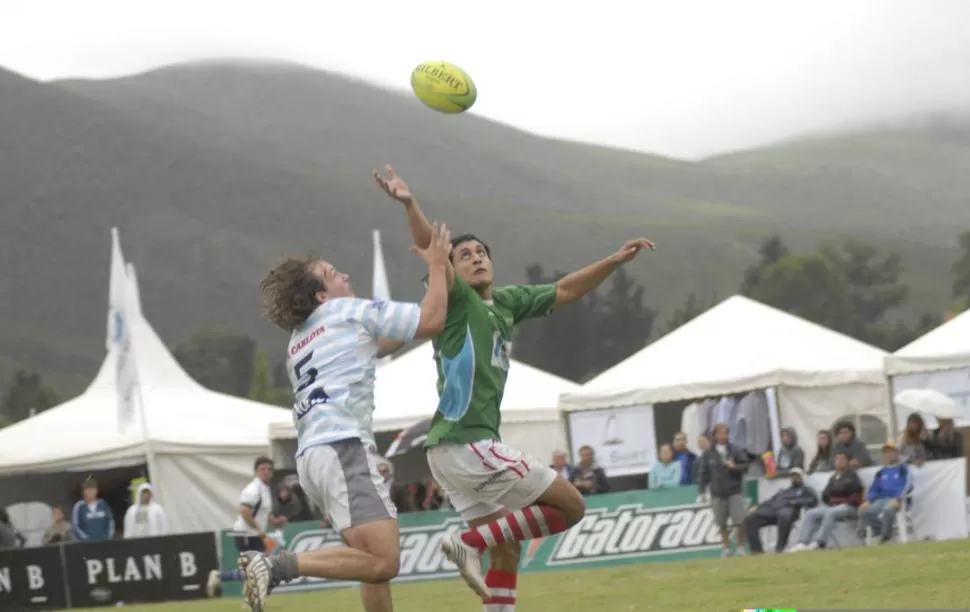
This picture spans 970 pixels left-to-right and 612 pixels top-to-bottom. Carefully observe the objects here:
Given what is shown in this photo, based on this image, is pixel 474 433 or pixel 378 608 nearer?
pixel 378 608

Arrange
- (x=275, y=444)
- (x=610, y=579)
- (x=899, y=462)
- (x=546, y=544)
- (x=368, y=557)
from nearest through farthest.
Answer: (x=368, y=557) < (x=610, y=579) < (x=899, y=462) < (x=546, y=544) < (x=275, y=444)

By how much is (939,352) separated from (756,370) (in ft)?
10.9

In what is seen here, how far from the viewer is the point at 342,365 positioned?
26.9ft

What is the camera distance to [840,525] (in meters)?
20.1

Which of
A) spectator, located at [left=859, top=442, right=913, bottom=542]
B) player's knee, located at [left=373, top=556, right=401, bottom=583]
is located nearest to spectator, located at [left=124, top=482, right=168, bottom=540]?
spectator, located at [left=859, top=442, right=913, bottom=542]

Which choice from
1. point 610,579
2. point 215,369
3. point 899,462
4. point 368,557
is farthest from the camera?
point 215,369

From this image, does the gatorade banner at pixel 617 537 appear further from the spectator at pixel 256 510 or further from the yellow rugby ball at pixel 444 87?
the yellow rugby ball at pixel 444 87

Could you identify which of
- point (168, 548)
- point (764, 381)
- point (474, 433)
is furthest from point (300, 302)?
point (764, 381)

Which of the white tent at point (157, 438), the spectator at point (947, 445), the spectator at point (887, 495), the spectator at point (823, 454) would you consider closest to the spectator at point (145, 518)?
the white tent at point (157, 438)

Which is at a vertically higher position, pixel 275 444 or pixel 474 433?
pixel 474 433

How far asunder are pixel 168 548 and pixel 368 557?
15.2 m

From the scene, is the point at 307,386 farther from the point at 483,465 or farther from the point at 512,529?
the point at 512,529

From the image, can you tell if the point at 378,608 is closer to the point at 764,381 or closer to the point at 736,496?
the point at 736,496

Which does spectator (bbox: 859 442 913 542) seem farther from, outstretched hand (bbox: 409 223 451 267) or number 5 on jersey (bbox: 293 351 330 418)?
number 5 on jersey (bbox: 293 351 330 418)
